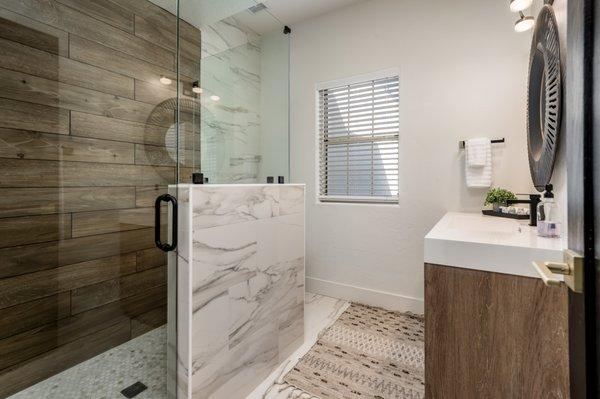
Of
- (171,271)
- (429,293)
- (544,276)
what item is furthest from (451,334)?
(171,271)

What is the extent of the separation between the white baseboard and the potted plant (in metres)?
0.99

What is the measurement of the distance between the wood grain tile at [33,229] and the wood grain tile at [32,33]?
3.20ft

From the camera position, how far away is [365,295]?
2.82 metres

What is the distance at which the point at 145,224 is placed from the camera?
2.17 m

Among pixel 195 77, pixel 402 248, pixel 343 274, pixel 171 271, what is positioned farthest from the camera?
pixel 343 274

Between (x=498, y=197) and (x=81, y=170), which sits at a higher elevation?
(x=81, y=170)

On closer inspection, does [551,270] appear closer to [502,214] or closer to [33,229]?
[502,214]

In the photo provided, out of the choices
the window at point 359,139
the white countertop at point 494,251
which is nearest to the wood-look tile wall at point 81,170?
the white countertop at point 494,251

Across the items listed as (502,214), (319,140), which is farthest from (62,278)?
(502,214)

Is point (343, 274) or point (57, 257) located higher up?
point (57, 257)

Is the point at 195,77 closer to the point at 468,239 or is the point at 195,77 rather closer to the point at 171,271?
the point at 171,271

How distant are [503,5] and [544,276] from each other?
98.7 inches

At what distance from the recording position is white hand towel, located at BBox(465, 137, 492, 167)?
86.5 inches

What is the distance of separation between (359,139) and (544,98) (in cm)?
155
